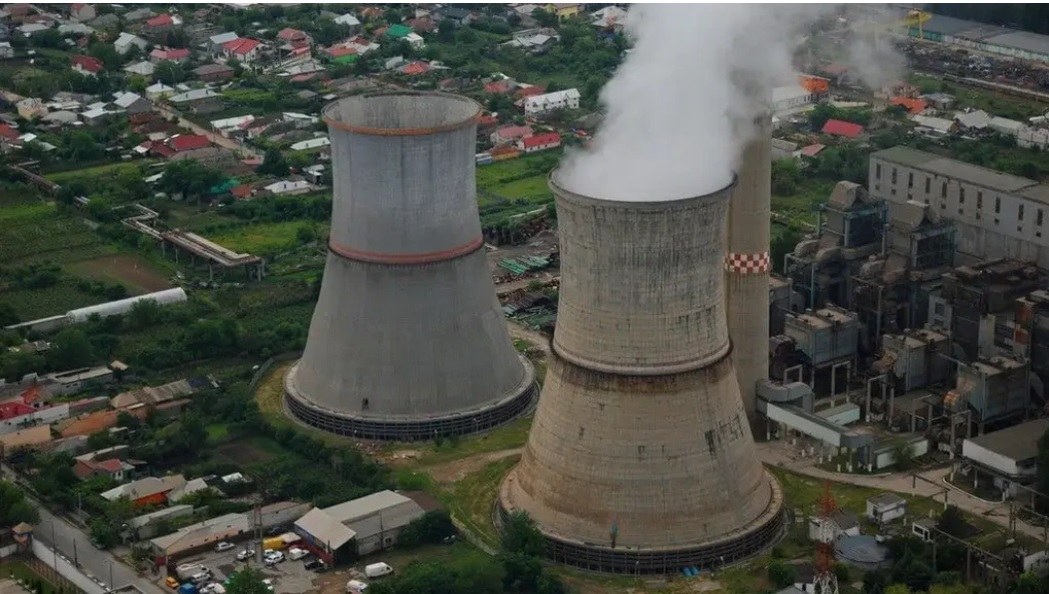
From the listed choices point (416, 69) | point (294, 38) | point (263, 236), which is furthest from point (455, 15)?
point (263, 236)

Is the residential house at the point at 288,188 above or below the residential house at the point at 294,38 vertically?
below

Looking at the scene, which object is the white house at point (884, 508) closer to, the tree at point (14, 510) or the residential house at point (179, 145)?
the tree at point (14, 510)

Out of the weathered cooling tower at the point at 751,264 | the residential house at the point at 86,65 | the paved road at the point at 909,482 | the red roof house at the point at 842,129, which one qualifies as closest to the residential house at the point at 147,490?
the weathered cooling tower at the point at 751,264

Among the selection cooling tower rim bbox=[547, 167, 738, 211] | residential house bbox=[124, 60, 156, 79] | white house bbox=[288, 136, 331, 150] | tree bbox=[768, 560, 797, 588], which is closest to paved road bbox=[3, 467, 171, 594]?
cooling tower rim bbox=[547, 167, 738, 211]

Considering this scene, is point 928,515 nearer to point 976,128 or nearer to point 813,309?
point 813,309

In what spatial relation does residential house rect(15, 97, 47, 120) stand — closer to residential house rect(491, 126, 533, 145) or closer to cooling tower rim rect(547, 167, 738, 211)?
residential house rect(491, 126, 533, 145)

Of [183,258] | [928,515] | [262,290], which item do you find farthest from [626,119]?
[183,258]
